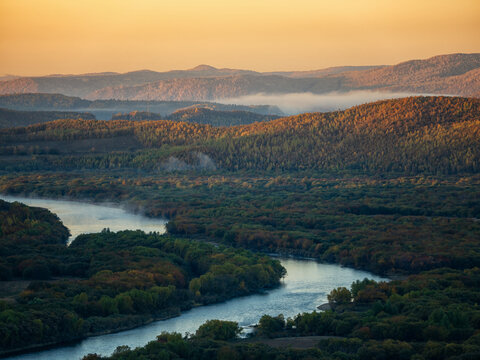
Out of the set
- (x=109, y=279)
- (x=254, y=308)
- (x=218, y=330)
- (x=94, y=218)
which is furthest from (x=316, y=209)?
(x=218, y=330)

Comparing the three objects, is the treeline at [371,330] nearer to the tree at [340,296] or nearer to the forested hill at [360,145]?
the tree at [340,296]

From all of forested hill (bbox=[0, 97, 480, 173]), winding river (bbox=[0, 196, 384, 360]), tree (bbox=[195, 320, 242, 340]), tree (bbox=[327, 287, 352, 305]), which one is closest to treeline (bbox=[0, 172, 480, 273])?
winding river (bbox=[0, 196, 384, 360])

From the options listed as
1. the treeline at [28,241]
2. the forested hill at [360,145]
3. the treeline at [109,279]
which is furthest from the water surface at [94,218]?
the forested hill at [360,145]

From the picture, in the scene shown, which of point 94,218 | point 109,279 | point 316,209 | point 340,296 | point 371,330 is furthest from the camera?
point 94,218

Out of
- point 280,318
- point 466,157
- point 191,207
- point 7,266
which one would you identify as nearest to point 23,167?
point 191,207

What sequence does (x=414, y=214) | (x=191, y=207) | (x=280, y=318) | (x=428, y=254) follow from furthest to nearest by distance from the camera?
(x=191, y=207) → (x=414, y=214) → (x=428, y=254) → (x=280, y=318)

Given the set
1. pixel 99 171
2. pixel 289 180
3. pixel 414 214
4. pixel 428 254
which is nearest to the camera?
pixel 428 254

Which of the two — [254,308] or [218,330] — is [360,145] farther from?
[218,330]

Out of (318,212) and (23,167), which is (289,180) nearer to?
(318,212)
